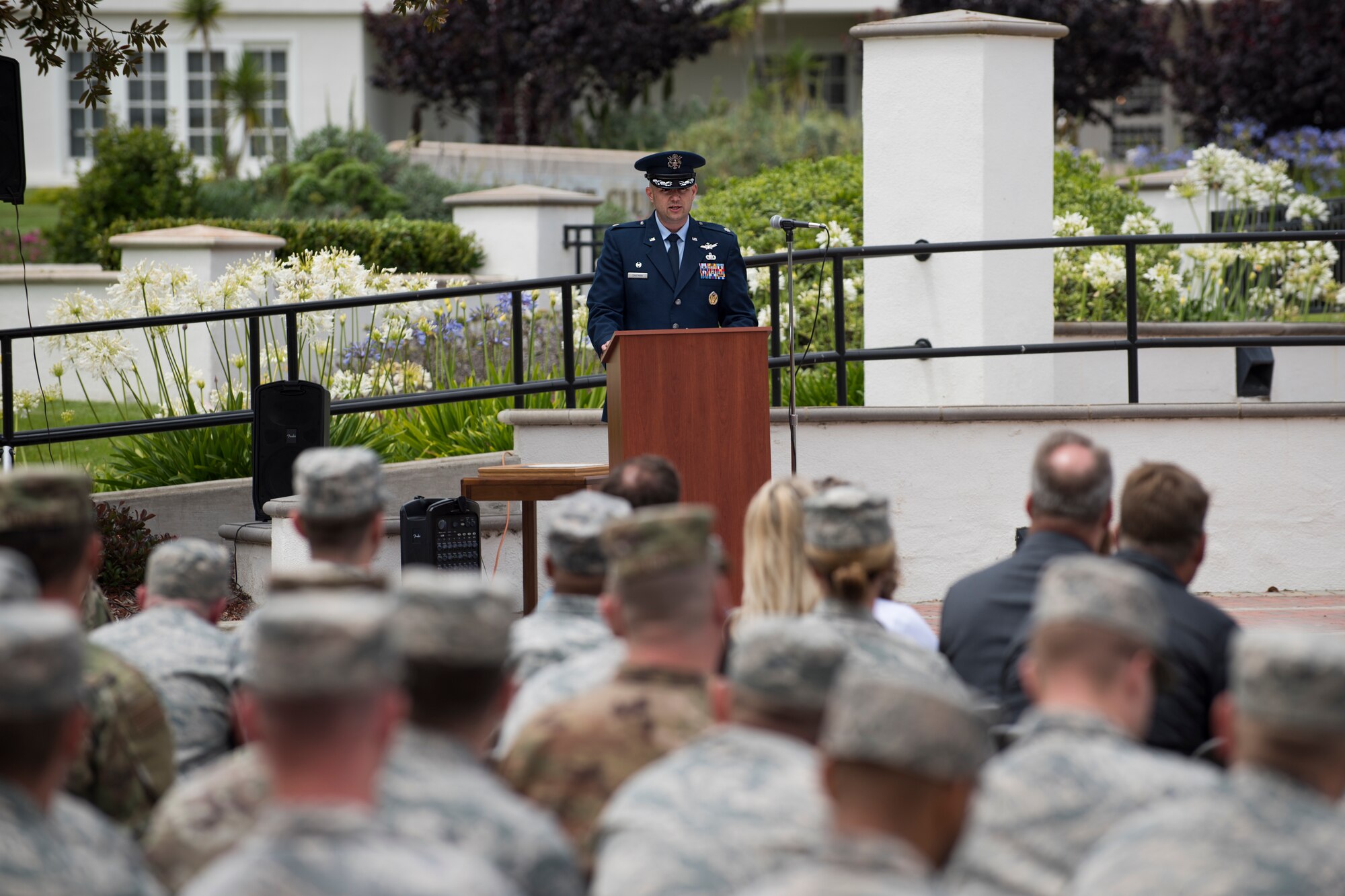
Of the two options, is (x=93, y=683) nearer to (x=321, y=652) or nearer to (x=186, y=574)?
(x=186, y=574)

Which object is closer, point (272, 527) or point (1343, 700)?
point (1343, 700)

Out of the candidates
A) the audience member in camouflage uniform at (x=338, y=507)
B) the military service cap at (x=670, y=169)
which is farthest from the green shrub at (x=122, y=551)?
the audience member in camouflage uniform at (x=338, y=507)

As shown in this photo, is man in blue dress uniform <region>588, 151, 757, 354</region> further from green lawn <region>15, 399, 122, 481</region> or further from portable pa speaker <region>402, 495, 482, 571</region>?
green lawn <region>15, 399, 122, 481</region>

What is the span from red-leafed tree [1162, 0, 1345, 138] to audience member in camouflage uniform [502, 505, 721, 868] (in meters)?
27.6

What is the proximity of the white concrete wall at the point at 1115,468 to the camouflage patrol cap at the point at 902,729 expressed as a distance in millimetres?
6922

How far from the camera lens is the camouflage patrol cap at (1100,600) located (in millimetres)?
2975

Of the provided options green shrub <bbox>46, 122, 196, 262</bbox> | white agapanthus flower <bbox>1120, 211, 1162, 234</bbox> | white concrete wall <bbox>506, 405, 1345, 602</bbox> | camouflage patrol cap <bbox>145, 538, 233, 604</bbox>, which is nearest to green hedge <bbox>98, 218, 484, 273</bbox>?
green shrub <bbox>46, 122, 196, 262</bbox>

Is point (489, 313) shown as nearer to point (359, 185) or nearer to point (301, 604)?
point (301, 604)

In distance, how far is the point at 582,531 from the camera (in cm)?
423

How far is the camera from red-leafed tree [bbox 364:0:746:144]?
29922 millimetres

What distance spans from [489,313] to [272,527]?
348 cm

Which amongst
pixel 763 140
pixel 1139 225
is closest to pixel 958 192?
pixel 1139 225

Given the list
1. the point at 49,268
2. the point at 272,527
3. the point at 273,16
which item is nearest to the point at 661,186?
the point at 272,527

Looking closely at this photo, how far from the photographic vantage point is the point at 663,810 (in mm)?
2885
